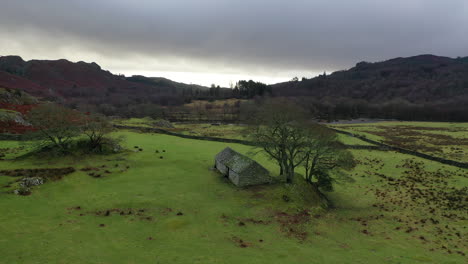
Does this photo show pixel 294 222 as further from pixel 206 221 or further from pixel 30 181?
pixel 30 181

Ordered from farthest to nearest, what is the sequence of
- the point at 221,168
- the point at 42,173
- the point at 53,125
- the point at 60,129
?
the point at 60,129 → the point at 53,125 → the point at 221,168 → the point at 42,173

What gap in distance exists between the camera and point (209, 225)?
1113 inches

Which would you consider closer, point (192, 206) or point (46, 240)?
point (46, 240)

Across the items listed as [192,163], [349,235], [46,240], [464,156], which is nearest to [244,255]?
[349,235]

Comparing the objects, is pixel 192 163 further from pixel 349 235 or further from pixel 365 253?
pixel 365 253

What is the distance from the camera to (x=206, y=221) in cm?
2916

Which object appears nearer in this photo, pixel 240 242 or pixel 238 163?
pixel 240 242

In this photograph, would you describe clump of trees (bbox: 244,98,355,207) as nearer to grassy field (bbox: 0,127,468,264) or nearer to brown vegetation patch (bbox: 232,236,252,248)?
grassy field (bbox: 0,127,468,264)

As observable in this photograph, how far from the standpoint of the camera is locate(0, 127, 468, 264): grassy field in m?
22.2

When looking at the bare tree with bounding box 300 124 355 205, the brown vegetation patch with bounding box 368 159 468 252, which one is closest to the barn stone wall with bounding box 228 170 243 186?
the bare tree with bounding box 300 124 355 205

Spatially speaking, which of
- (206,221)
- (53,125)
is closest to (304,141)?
(206,221)

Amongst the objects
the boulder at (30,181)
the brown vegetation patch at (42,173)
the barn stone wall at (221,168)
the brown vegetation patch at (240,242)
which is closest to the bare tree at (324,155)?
the barn stone wall at (221,168)

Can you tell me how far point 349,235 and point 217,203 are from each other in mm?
15454

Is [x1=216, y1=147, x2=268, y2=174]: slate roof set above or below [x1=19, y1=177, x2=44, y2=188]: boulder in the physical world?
above
